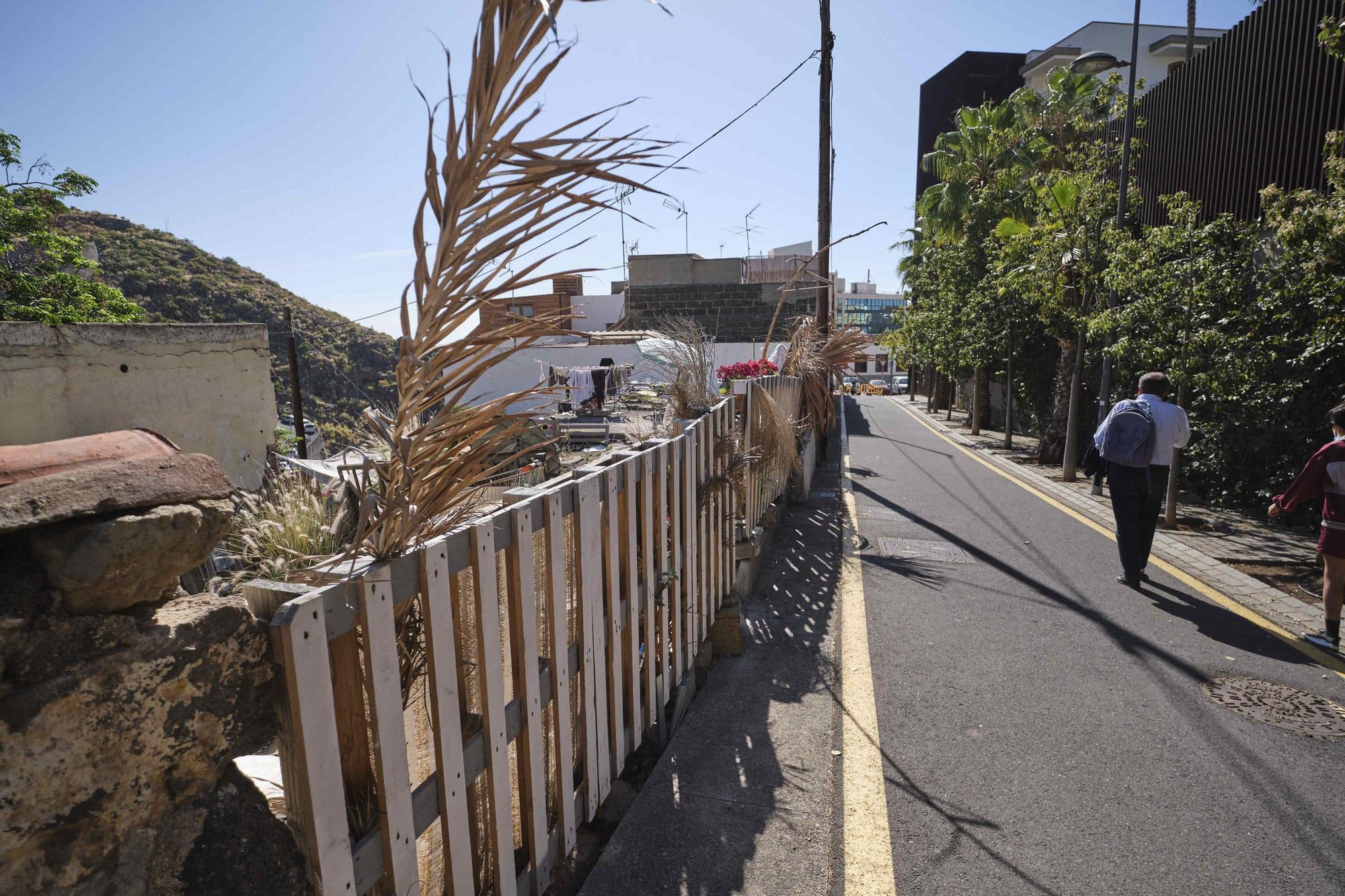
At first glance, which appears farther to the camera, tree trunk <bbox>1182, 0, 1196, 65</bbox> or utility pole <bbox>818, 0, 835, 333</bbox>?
tree trunk <bbox>1182, 0, 1196, 65</bbox>

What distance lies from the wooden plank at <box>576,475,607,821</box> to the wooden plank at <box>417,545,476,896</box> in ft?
2.43

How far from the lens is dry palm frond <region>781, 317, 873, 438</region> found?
10.1 m

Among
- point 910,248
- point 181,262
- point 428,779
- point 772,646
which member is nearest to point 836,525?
point 772,646

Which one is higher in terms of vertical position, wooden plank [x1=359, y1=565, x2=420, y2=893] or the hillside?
the hillside

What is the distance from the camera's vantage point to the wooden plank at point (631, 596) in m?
3.26

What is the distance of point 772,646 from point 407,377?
3.90 meters

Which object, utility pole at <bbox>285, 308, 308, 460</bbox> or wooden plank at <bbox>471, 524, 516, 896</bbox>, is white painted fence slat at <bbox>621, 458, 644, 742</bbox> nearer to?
wooden plank at <bbox>471, 524, 516, 896</bbox>

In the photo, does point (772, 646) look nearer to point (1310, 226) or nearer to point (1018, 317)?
point (1310, 226)

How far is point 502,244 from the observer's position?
64.6 inches

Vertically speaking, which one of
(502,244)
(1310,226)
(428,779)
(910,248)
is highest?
(910,248)

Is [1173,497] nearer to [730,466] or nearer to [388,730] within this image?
[730,466]

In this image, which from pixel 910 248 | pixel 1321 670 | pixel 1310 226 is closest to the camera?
pixel 1321 670

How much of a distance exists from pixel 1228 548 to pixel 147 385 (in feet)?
35.6

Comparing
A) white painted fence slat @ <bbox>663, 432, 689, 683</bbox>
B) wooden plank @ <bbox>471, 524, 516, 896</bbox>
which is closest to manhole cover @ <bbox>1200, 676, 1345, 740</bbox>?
white painted fence slat @ <bbox>663, 432, 689, 683</bbox>
